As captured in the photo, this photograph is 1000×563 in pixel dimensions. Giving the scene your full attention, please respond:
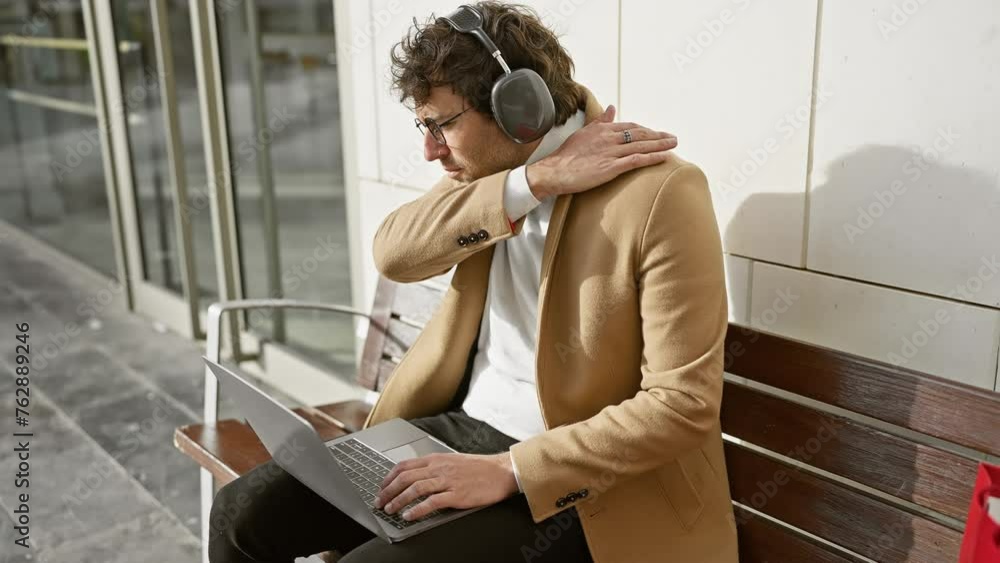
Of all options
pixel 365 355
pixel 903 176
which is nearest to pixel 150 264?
pixel 365 355

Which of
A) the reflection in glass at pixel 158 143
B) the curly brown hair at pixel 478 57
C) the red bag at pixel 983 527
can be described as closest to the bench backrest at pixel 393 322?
the curly brown hair at pixel 478 57

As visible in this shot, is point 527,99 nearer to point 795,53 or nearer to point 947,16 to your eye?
point 795,53

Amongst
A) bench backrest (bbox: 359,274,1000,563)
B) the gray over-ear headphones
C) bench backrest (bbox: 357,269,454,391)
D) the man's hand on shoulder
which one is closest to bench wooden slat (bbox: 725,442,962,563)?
bench backrest (bbox: 359,274,1000,563)

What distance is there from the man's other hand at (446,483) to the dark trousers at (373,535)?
0.11ft

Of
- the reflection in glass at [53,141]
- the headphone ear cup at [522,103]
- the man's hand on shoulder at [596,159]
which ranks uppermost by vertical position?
the headphone ear cup at [522,103]

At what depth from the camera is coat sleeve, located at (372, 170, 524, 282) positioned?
174 cm

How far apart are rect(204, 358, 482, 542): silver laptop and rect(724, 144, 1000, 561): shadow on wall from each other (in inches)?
29.1

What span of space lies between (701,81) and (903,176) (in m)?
0.51

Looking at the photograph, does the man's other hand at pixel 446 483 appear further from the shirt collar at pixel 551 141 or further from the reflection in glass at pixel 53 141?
the reflection in glass at pixel 53 141

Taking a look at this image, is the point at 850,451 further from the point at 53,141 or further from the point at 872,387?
the point at 53,141

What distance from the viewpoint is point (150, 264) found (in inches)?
219

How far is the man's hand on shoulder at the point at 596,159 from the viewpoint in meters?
1.67

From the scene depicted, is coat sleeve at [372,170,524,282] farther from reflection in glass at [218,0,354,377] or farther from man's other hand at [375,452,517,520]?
reflection in glass at [218,0,354,377]

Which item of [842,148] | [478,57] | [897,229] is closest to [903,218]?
[897,229]
